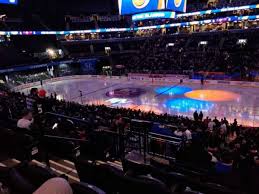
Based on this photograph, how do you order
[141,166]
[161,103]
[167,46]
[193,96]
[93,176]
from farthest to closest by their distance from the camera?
[167,46]
[193,96]
[161,103]
[141,166]
[93,176]

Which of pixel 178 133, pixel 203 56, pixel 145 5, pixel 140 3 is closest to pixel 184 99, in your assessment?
pixel 145 5

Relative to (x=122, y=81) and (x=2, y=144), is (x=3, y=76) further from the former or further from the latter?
(x=2, y=144)

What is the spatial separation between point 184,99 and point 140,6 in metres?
10.4

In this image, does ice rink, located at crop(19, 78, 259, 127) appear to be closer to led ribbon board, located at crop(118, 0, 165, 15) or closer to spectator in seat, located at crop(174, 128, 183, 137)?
led ribbon board, located at crop(118, 0, 165, 15)

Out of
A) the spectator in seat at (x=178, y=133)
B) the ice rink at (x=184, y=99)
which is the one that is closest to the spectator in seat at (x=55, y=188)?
the spectator in seat at (x=178, y=133)

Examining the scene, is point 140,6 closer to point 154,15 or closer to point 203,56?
point 154,15

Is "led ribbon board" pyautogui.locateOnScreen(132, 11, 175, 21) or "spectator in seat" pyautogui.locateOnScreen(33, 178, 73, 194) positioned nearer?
"spectator in seat" pyautogui.locateOnScreen(33, 178, 73, 194)

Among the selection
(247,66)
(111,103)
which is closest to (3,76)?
(111,103)

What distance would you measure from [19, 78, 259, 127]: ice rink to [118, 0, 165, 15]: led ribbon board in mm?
7860

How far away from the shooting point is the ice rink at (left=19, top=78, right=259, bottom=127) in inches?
762

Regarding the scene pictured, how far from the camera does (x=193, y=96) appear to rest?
25.4m

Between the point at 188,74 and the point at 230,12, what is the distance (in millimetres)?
18310

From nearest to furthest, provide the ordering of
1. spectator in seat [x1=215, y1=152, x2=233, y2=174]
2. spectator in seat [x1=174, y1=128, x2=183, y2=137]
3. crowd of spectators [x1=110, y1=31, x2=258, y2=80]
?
spectator in seat [x1=215, y1=152, x2=233, y2=174]
spectator in seat [x1=174, y1=128, x2=183, y2=137]
crowd of spectators [x1=110, y1=31, x2=258, y2=80]

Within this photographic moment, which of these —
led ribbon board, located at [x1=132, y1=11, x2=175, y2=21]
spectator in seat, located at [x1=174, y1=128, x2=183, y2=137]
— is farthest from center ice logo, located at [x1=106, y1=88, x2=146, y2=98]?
spectator in seat, located at [x1=174, y1=128, x2=183, y2=137]
